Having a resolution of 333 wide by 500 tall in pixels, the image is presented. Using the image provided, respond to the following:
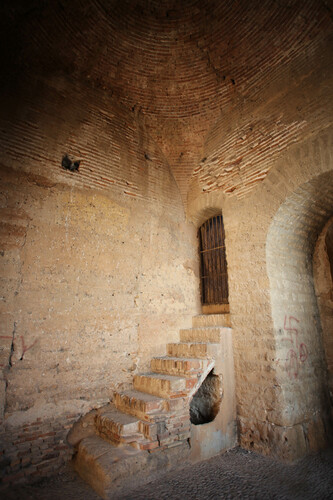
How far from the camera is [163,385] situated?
3.52 metres

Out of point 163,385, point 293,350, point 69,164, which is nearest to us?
point 163,385

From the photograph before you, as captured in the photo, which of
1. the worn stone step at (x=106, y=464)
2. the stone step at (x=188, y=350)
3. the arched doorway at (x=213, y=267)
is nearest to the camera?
the worn stone step at (x=106, y=464)

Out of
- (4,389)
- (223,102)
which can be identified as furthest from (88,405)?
(223,102)

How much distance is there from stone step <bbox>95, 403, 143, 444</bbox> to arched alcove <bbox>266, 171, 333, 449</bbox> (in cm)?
185

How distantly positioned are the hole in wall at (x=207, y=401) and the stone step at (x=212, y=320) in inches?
32.5

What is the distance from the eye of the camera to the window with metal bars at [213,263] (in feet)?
17.1

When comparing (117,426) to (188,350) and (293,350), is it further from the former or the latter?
(293,350)

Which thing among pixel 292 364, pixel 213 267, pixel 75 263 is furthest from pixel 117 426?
pixel 213 267

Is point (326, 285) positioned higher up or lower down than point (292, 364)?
higher up

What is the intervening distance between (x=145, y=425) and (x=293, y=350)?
223cm

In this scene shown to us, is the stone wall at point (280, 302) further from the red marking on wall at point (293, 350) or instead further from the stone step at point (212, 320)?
the stone step at point (212, 320)

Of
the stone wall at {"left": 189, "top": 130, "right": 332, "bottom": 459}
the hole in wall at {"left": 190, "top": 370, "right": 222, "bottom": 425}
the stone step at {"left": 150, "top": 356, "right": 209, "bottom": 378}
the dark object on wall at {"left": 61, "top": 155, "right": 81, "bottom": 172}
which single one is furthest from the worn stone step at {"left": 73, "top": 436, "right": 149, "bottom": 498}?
the dark object on wall at {"left": 61, "top": 155, "right": 81, "bottom": 172}

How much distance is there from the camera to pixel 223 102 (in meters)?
5.06

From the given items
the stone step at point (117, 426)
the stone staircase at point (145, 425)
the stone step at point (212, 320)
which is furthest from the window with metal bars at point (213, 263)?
the stone step at point (117, 426)
